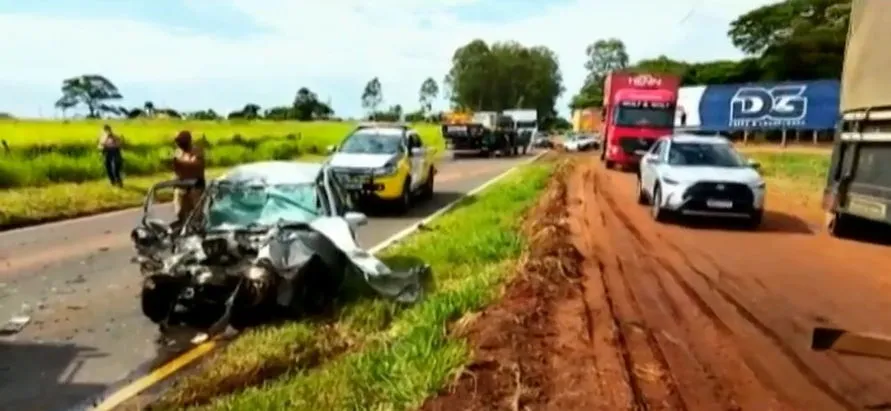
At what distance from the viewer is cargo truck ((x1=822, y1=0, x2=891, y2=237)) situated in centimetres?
981

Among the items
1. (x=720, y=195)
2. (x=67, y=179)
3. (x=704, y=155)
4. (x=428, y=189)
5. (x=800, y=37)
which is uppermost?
(x=800, y=37)

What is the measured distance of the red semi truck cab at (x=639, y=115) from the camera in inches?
1395

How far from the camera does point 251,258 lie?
845cm

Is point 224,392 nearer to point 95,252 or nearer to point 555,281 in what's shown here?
point 555,281

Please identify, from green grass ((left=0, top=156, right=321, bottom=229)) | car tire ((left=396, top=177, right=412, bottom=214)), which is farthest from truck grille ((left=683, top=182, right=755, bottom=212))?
green grass ((left=0, top=156, right=321, bottom=229))

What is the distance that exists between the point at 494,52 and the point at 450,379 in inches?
4740

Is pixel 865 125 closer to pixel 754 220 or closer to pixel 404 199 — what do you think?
pixel 754 220

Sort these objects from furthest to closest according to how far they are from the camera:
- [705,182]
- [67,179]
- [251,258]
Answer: [67,179] < [705,182] < [251,258]

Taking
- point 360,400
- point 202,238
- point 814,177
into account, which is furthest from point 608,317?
point 814,177

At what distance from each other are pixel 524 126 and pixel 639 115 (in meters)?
34.5

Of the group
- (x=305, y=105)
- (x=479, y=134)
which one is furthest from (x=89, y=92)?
(x=479, y=134)

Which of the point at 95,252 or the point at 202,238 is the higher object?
the point at 202,238

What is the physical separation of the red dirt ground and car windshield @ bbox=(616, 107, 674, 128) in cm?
2079

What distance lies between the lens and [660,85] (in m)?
36.2
